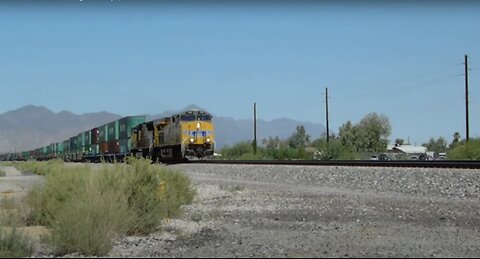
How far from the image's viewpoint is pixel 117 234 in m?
11.4

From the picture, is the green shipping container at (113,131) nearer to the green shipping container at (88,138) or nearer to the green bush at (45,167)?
the green shipping container at (88,138)

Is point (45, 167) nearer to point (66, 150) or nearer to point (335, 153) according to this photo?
point (335, 153)

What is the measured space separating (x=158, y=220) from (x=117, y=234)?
68.2 inches

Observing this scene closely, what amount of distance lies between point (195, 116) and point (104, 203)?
33670mm

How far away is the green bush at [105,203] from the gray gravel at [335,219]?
377 mm

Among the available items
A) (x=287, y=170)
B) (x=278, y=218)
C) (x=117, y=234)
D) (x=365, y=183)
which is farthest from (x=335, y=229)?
(x=287, y=170)

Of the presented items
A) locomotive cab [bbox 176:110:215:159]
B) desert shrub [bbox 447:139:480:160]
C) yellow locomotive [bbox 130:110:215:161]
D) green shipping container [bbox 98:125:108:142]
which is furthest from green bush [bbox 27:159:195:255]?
green shipping container [bbox 98:125:108:142]

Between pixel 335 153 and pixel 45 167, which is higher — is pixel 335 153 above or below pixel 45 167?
above

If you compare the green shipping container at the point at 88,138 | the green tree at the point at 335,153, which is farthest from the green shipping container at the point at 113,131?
the green tree at the point at 335,153

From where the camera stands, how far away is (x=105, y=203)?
1125cm

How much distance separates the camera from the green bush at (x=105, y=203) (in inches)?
392

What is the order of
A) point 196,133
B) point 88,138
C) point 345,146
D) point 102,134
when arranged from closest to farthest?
point 196,133 < point 345,146 < point 102,134 < point 88,138

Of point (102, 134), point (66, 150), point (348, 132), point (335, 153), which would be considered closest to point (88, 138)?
point (102, 134)

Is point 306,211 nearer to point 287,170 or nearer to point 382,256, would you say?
point 382,256
